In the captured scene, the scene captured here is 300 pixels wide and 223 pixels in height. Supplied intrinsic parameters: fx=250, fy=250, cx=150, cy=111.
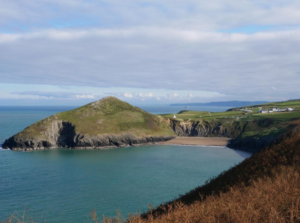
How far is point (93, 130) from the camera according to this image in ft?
297

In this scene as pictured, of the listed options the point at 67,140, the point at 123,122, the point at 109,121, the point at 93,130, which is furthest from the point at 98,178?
the point at 123,122

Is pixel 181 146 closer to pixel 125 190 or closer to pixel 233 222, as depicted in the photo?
pixel 125 190

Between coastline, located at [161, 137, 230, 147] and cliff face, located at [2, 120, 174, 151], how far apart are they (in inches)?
325

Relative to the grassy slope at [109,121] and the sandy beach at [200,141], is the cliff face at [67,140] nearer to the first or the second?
the grassy slope at [109,121]

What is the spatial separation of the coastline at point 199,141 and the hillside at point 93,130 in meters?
4.32

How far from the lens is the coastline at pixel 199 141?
91.4 meters

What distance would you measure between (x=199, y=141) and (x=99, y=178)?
55.3 m

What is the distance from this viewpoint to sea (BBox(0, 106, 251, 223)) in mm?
33469

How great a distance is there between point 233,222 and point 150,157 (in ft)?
204

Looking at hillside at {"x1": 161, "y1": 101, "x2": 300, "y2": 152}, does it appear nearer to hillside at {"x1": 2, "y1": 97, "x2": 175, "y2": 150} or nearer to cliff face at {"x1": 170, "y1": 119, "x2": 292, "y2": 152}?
cliff face at {"x1": 170, "y1": 119, "x2": 292, "y2": 152}

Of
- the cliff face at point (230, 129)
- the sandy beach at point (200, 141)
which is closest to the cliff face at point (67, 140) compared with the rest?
the sandy beach at point (200, 141)

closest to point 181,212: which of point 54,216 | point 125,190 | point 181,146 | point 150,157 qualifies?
point 54,216

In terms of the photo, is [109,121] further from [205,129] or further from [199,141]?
[205,129]

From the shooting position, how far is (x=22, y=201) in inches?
1415
